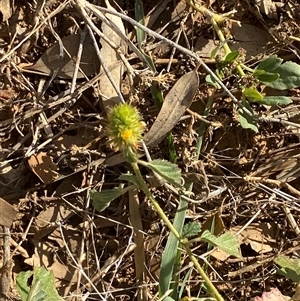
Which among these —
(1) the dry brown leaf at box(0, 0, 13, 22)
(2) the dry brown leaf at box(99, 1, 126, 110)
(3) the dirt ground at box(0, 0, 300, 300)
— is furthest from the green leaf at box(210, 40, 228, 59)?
(1) the dry brown leaf at box(0, 0, 13, 22)

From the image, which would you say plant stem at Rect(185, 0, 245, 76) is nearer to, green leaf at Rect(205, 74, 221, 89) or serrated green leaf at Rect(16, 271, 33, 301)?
green leaf at Rect(205, 74, 221, 89)

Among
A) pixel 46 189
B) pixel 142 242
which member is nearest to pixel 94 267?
pixel 142 242

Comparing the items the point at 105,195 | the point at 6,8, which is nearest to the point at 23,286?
the point at 105,195

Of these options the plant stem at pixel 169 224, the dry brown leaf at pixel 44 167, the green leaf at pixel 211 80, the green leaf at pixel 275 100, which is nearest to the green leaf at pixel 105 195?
the plant stem at pixel 169 224

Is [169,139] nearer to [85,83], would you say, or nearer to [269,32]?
[85,83]

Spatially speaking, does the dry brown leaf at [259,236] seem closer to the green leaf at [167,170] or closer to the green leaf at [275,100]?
the green leaf at [275,100]

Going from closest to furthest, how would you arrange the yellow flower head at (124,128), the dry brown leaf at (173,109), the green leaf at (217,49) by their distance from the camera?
the yellow flower head at (124,128), the green leaf at (217,49), the dry brown leaf at (173,109)

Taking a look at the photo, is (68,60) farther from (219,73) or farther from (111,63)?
(219,73)
